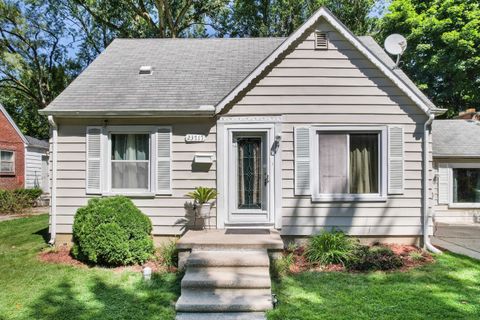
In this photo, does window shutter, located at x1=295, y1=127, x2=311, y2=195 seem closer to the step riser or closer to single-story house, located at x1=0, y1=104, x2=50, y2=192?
the step riser

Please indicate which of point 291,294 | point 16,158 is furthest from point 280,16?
point 291,294

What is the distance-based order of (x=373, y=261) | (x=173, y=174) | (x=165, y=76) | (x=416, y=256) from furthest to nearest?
(x=165, y=76), (x=173, y=174), (x=416, y=256), (x=373, y=261)

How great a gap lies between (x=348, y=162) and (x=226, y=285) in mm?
3699

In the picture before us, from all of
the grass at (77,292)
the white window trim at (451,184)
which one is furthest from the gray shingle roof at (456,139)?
the grass at (77,292)

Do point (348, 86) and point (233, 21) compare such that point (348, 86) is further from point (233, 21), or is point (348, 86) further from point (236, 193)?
point (233, 21)

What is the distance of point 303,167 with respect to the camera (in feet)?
22.8

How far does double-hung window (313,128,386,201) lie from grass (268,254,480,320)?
6.02ft

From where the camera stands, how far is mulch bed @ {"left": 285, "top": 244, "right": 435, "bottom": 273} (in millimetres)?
5942

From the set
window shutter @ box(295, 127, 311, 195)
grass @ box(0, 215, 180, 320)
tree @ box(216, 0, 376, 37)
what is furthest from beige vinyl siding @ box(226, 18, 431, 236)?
tree @ box(216, 0, 376, 37)

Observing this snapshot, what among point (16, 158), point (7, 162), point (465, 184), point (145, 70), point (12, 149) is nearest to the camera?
point (145, 70)

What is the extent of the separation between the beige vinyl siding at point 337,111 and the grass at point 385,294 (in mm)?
1341

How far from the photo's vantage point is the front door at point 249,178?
7.08m

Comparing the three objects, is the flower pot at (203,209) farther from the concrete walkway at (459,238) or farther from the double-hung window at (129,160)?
the concrete walkway at (459,238)

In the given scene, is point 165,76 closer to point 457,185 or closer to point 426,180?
point 426,180
